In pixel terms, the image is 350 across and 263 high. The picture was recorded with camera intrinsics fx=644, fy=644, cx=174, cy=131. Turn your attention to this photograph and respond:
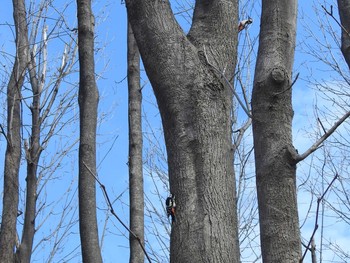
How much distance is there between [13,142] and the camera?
5.96 m

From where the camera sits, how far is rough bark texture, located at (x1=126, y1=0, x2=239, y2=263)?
2.07m

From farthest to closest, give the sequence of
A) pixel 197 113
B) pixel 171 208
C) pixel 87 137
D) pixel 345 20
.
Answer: pixel 87 137 → pixel 345 20 → pixel 197 113 → pixel 171 208

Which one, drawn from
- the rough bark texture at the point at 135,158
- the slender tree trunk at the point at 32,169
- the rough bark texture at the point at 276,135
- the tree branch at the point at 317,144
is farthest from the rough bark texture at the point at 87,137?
the tree branch at the point at 317,144

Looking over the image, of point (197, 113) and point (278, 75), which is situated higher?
point (278, 75)

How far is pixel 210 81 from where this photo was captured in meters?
2.31

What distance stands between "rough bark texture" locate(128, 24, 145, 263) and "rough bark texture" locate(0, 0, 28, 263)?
41.5 inches

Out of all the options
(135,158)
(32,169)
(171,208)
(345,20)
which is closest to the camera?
(171,208)

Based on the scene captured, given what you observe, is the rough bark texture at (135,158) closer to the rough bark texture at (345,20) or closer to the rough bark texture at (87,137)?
the rough bark texture at (87,137)

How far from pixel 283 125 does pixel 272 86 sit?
0.15m

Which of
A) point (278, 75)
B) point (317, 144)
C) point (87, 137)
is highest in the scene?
point (87, 137)

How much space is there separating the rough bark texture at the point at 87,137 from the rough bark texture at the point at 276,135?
1.91 m

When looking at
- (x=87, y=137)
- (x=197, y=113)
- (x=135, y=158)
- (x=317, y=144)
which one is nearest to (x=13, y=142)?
(x=135, y=158)

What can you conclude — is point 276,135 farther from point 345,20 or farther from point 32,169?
point 32,169

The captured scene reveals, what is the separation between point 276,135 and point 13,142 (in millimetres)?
4153
